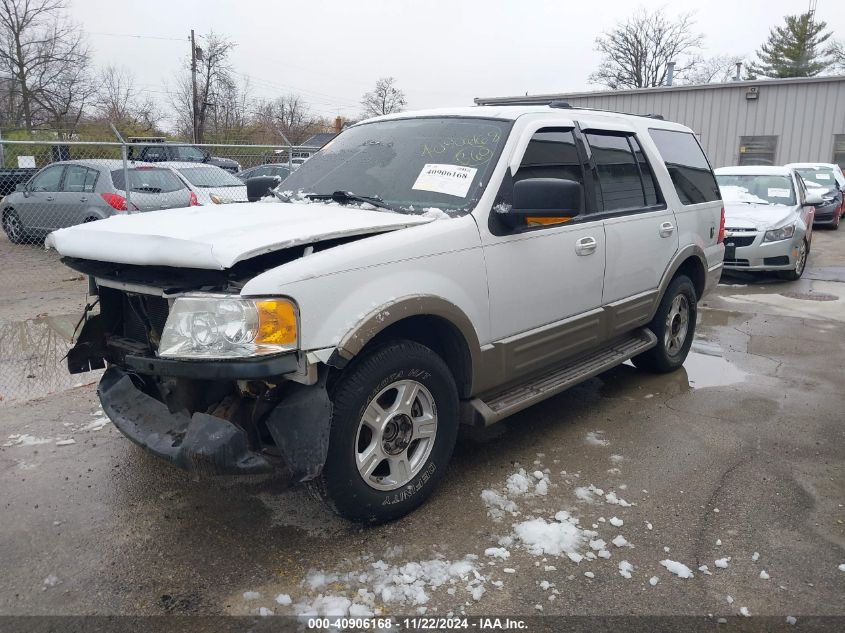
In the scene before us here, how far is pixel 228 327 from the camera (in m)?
2.66

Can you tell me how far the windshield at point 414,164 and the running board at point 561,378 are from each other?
106cm

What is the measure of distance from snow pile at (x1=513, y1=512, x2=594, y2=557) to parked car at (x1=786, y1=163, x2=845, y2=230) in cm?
1630

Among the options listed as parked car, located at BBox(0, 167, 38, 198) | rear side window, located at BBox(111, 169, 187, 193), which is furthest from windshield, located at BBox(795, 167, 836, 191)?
parked car, located at BBox(0, 167, 38, 198)

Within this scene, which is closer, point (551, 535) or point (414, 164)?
point (551, 535)

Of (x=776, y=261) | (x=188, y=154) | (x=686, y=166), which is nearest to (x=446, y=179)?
(x=686, y=166)

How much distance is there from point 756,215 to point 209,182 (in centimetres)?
923

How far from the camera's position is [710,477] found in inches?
149

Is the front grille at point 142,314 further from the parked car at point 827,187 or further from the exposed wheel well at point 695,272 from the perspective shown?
the parked car at point 827,187

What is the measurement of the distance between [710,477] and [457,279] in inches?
73.2

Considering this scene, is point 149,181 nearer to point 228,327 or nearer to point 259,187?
point 259,187

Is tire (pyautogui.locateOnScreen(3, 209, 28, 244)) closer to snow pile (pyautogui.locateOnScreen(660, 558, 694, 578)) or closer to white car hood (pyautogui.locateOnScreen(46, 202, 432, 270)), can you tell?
white car hood (pyautogui.locateOnScreen(46, 202, 432, 270))

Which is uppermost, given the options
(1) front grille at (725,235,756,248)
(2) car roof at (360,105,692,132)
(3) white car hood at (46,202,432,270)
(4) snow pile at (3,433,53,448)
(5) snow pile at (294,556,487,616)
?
(2) car roof at (360,105,692,132)

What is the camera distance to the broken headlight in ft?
8.66

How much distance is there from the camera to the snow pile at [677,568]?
9.41 ft
